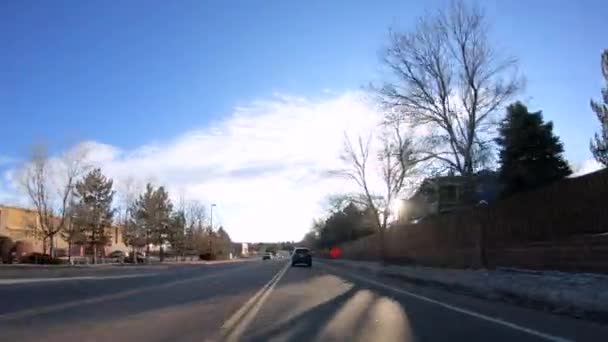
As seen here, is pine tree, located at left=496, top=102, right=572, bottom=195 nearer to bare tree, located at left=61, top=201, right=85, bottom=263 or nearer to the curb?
the curb

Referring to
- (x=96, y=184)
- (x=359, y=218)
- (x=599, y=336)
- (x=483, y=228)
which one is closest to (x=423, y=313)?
(x=599, y=336)

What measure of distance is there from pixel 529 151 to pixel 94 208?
54869 mm

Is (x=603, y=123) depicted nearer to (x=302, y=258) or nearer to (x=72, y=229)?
(x=302, y=258)

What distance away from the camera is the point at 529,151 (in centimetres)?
3781

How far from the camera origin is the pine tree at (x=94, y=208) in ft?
246

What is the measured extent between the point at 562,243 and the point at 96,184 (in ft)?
213

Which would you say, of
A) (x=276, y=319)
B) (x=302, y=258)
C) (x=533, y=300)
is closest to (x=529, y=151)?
(x=533, y=300)

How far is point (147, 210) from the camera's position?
91.7m

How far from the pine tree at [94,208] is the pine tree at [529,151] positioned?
50.4 m

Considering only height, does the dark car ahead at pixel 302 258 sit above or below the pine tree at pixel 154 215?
below

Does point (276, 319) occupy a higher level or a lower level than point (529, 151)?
lower

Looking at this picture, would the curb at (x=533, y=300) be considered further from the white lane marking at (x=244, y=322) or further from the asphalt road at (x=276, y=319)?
the white lane marking at (x=244, y=322)

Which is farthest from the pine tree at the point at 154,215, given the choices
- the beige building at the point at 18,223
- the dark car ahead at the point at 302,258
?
the dark car ahead at the point at 302,258

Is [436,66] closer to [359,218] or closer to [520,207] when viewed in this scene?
[520,207]
